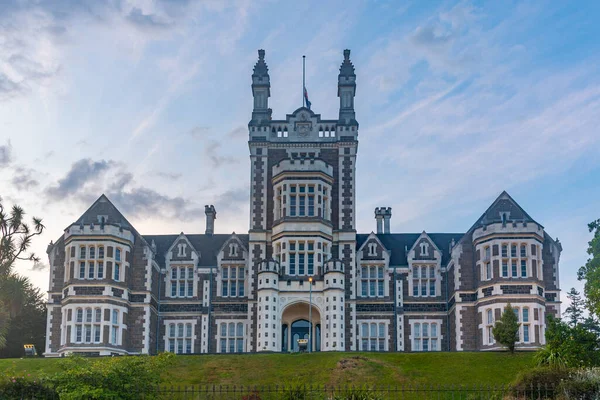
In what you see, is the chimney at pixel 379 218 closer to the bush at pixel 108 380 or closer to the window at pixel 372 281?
the window at pixel 372 281

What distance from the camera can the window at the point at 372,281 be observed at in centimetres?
7106

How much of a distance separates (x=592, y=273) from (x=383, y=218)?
21.0 m

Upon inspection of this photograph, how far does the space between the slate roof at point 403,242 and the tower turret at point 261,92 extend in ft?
39.2

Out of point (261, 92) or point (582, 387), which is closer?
point (582, 387)

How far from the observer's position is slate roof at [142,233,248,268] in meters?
73.4

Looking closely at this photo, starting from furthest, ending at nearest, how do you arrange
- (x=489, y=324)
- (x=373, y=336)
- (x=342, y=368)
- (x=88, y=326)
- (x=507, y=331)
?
(x=373, y=336) < (x=88, y=326) < (x=489, y=324) < (x=507, y=331) < (x=342, y=368)

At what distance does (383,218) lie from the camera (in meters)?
78.1

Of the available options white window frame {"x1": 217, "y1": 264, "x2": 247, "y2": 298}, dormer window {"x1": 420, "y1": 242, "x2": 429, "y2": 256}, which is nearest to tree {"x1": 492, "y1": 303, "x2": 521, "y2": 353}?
dormer window {"x1": 420, "y1": 242, "x2": 429, "y2": 256}

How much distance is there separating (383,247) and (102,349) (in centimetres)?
2194

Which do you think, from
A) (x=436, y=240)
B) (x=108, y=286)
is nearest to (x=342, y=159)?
(x=436, y=240)

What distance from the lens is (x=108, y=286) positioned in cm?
6631

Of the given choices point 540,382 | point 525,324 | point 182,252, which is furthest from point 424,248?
point 540,382

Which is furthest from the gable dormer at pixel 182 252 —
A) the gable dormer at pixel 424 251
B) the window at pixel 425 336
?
the window at pixel 425 336

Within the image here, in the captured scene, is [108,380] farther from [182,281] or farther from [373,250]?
[373,250]
